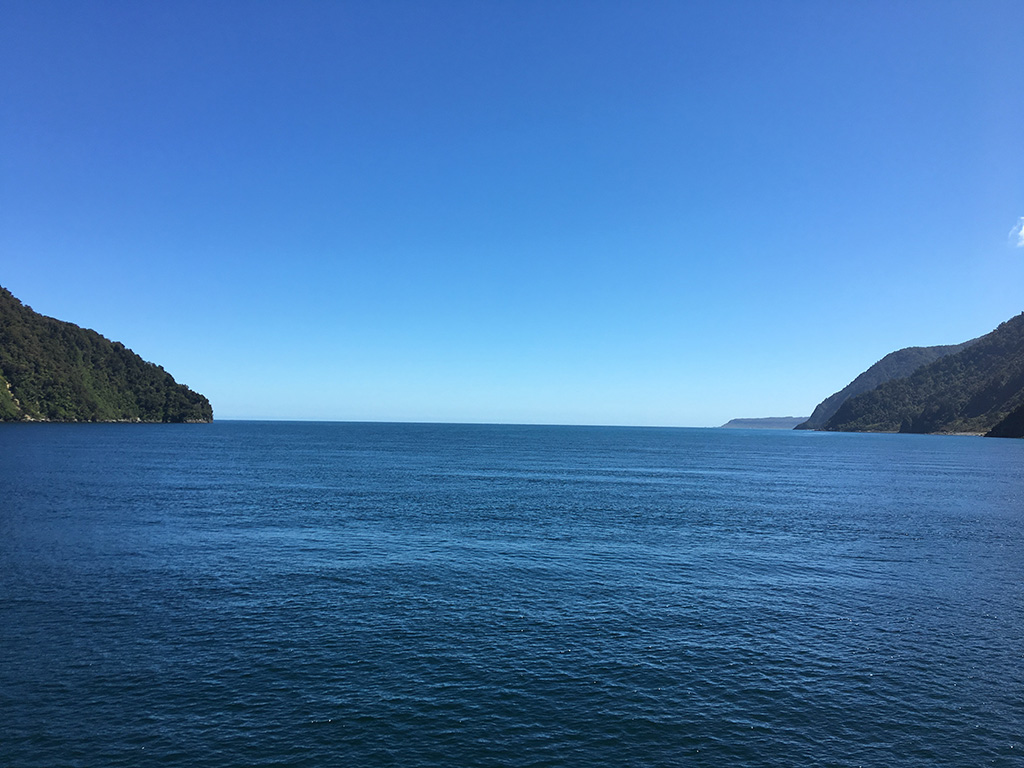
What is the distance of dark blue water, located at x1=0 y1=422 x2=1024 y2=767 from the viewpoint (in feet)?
82.5

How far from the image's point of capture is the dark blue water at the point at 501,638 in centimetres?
2516

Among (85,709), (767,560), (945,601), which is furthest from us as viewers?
(767,560)

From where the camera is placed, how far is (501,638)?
36000 mm

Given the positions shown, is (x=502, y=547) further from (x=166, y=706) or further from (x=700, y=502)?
(x=700, y=502)

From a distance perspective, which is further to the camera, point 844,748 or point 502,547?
point 502,547

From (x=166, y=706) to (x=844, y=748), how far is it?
30578 mm

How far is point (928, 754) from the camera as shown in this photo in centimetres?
2480

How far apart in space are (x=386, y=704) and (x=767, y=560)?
140ft

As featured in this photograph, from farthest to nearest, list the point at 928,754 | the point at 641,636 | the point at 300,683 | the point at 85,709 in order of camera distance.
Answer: the point at 641,636, the point at 300,683, the point at 85,709, the point at 928,754

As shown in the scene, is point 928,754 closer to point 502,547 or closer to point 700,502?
point 502,547

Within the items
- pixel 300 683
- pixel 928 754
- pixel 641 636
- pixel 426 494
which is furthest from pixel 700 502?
pixel 300 683

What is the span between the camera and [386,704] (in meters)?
27.9

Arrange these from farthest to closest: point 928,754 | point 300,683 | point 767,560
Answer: point 767,560
point 300,683
point 928,754

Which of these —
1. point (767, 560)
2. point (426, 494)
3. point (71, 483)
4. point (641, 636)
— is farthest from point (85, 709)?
point (71, 483)
